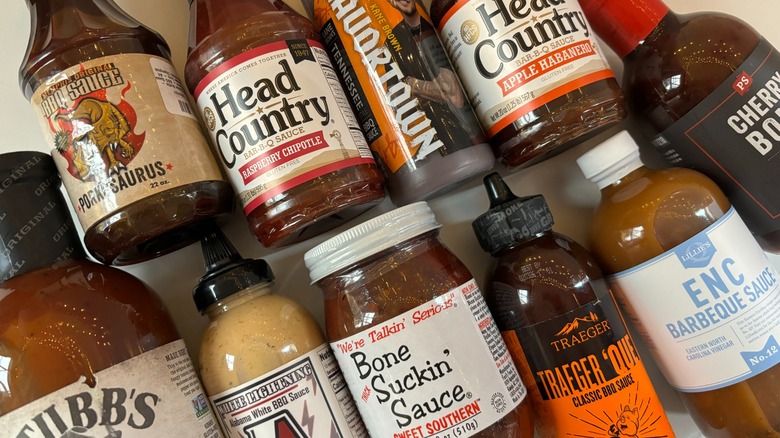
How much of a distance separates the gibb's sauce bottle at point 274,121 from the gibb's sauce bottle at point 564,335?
22 centimetres

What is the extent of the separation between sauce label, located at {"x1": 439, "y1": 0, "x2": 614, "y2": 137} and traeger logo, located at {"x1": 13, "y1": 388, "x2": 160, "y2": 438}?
58 cm

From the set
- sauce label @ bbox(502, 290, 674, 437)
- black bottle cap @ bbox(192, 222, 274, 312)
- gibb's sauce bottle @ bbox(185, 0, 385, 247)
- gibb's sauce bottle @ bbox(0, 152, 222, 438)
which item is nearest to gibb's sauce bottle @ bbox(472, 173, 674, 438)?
sauce label @ bbox(502, 290, 674, 437)

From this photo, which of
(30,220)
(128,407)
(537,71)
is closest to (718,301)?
(537,71)

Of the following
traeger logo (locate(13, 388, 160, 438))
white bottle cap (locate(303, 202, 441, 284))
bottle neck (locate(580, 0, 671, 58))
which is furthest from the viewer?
bottle neck (locate(580, 0, 671, 58))

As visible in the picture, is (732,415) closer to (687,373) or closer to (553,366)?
(687,373)

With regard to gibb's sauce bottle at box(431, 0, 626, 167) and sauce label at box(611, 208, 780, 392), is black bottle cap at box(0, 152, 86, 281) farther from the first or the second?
sauce label at box(611, 208, 780, 392)

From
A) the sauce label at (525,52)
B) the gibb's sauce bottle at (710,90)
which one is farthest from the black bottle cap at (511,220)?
the gibb's sauce bottle at (710,90)

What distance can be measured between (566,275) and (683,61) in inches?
13.8

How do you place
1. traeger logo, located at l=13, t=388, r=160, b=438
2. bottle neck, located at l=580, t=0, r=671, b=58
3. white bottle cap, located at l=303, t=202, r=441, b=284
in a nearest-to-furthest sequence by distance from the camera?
traeger logo, located at l=13, t=388, r=160, b=438, white bottle cap, located at l=303, t=202, r=441, b=284, bottle neck, located at l=580, t=0, r=671, b=58

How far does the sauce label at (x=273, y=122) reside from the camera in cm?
68

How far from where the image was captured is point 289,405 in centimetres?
66

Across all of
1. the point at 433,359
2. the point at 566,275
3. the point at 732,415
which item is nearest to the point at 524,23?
the point at 566,275

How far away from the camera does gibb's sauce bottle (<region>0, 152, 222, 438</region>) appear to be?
0.58 m

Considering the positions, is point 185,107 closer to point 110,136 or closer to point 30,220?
point 110,136
